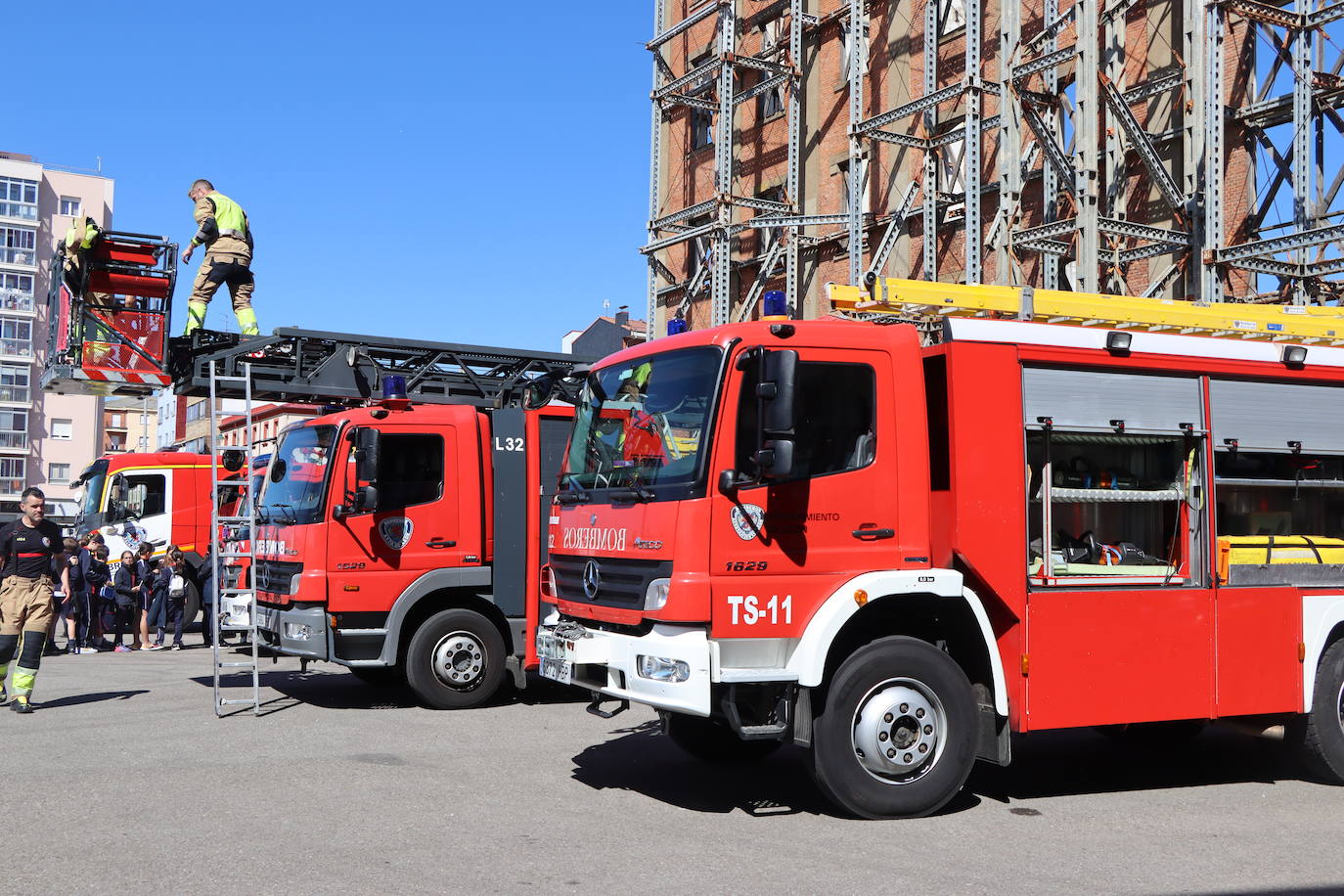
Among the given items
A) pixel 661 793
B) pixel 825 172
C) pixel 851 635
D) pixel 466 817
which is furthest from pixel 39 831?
pixel 825 172

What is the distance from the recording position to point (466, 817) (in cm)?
673

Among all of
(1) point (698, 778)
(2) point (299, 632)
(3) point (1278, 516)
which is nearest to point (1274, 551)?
(3) point (1278, 516)

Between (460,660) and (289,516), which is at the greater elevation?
(289,516)

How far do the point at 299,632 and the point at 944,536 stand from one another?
6.02 meters

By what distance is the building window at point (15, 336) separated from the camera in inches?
3009

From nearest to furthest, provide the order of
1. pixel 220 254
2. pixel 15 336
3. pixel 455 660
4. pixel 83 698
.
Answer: pixel 455 660, pixel 83 698, pixel 220 254, pixel 15 336

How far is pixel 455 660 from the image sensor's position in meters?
11.0

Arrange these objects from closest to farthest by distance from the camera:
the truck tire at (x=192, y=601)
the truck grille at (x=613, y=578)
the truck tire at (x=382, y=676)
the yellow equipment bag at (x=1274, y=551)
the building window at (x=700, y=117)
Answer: the truck grille at (x=613, y=578), the yellow equipment bag at (x=1274, y=551), the truck tire at (x=382, y=676), the truck tire at (x=192, y=601), the building window at (x=700, y=117)

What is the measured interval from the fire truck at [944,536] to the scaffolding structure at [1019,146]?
23.7ft

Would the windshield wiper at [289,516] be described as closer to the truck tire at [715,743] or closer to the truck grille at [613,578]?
the truck grille at [613,578]

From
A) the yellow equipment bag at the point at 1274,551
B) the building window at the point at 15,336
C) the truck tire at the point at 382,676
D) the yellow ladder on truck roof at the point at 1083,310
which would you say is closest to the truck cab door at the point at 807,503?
Answer: the yellow ladder on truck roof at the point at 1083,310

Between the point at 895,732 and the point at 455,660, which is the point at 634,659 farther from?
the point at 455,660

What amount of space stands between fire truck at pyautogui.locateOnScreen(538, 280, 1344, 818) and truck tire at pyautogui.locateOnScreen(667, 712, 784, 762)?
77 cm

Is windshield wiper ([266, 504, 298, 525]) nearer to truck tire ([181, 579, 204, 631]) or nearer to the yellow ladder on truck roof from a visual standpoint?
the yellow ladder on truck roof
